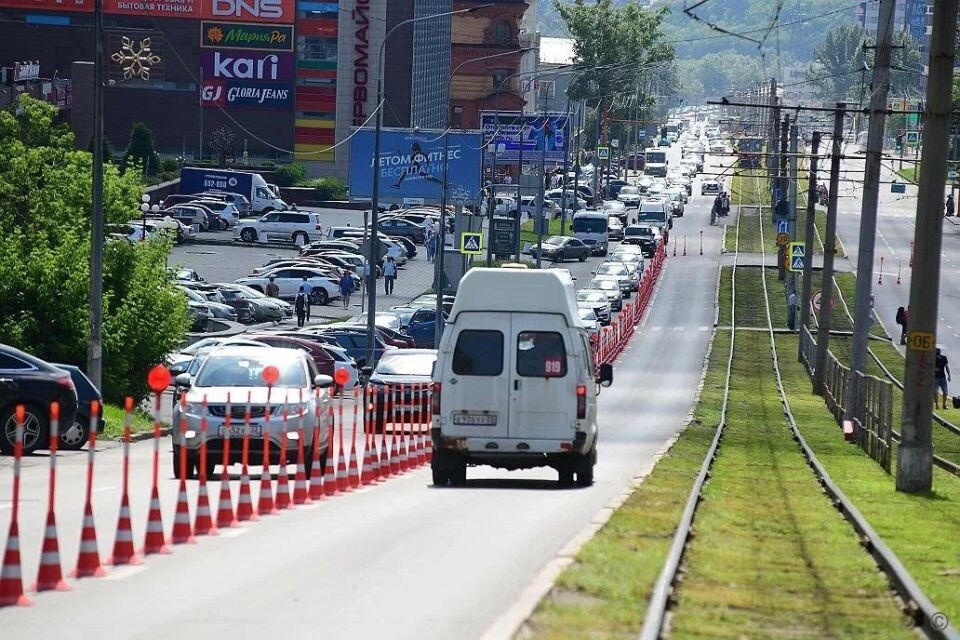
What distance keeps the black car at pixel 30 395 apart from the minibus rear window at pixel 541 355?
768 cm

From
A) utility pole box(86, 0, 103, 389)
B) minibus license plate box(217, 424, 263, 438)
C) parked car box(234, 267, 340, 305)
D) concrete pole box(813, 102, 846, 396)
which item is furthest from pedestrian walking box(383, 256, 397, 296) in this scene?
minibus license plate box(217, 424, 263, 438)

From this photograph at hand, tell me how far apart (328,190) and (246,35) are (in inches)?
468

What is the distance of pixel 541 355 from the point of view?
897 inches

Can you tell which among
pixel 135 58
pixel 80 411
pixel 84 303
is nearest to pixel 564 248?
pixel 135 58

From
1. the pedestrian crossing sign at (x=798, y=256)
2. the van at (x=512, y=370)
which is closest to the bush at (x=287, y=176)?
the pedestrian crossing sign at (x=798, y=256)

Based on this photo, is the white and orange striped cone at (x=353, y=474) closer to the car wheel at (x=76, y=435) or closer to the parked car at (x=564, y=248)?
the car wheel at (x=76, y=435)

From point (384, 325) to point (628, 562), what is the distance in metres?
48.4

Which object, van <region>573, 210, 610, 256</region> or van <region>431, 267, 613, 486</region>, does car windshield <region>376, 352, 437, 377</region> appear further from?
van <region>573, 210, 610, 256</region>

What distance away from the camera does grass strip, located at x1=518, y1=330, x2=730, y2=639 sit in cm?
1114

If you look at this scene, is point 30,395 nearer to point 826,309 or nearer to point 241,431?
point 241,431

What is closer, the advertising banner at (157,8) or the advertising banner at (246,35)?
the advertising banner at (246,35)

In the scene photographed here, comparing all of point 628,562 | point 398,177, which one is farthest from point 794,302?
point 628,562

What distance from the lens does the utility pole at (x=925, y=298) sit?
25.0 meters

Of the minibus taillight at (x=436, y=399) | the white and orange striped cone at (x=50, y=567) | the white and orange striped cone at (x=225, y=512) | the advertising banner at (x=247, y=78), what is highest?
the advertising banner at (x=247, y=78)
